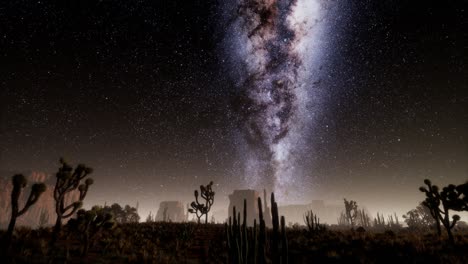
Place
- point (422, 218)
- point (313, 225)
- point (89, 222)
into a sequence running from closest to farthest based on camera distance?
point (89, 222) → point (313, 225) → point (422, 218)

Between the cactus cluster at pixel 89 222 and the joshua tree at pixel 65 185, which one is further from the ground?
the joshua tree at pixel 65 185

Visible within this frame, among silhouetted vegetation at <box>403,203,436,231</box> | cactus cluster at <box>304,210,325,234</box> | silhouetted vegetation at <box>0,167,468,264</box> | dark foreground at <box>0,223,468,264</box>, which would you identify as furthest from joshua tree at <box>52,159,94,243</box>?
silhouetted vegetation at <box>403,203,436,231</box>

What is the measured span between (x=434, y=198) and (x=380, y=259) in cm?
779

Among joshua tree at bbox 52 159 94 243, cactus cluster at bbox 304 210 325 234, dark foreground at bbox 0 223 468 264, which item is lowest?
dark foreground at bbox 0 223 468 264

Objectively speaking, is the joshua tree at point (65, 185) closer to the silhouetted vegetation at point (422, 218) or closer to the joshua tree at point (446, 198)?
the joshua tree at point (446, 198)

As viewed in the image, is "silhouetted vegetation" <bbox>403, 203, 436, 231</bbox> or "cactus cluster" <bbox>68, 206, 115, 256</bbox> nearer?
"cactus cluster" <bbox>68, 206, 115, 256</bbox>

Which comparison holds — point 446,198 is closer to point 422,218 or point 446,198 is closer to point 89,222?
point 89,222

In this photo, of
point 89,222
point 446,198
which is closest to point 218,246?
point 89,222

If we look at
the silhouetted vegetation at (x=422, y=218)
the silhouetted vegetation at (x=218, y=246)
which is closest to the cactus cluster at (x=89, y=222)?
the silhouetted vegetation at (x=218, y=246)

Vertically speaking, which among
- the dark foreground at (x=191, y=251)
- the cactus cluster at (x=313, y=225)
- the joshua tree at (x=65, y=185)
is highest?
the joshua tree at (x=65, y=185)

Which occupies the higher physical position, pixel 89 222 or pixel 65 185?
pixel 65 185

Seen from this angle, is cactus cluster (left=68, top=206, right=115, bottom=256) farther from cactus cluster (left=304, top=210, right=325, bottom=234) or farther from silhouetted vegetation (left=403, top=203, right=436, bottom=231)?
silhouetted vegetation (left=403, top=203, right=436, bottom=231)

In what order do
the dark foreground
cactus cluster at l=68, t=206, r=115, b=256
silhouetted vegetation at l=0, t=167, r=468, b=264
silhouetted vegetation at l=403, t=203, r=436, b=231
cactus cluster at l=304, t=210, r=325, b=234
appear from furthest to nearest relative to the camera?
silhouetted vegetation at l=403, t=203, r=436, b=231, cactus cluster at l=304, t=210, r=325, b=234, cactus cluster at l=68, t=206, r=115, b=256, the dark foreground, silhouetted vegetation at l=0, t=167, r=468, b=264

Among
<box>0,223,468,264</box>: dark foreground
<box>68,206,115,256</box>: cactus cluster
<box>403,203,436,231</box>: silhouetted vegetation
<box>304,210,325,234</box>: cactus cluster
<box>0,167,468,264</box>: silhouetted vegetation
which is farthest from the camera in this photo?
<box>403,203,436,231</box>: silhouetted vegetation
